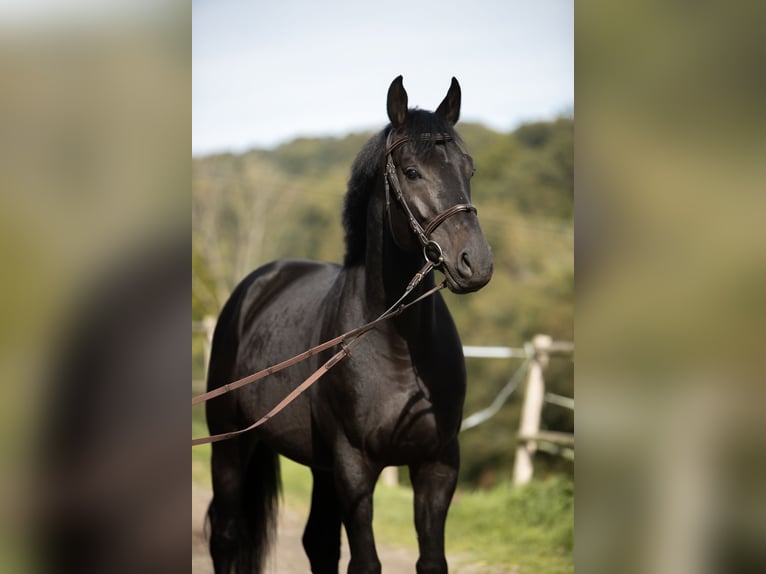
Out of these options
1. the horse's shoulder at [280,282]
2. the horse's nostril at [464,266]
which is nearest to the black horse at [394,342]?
the horse's nostril at [464,266]

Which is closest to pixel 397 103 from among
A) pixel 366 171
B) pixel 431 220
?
pixel 366 171

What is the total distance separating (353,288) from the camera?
11.3ft

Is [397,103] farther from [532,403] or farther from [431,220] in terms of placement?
[532,403]

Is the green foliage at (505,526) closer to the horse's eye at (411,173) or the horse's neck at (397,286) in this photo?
the horse's neck at (397,286)

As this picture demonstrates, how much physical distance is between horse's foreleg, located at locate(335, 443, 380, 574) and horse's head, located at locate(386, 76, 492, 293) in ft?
2.98

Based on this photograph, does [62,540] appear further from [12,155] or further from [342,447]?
[342,447]

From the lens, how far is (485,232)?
23141 mm

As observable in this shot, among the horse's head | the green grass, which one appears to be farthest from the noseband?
the green grass

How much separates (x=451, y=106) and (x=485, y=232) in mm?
20162

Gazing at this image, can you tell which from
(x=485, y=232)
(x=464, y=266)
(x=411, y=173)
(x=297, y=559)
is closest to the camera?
(x=464, y=266)

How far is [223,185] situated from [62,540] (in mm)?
28733

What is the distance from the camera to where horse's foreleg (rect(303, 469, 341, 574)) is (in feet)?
13.9

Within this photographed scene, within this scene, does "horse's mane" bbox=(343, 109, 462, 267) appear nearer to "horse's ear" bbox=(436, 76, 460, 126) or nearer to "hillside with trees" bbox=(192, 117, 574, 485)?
"horse's ear" bbox=(436, 76, 460, 126)

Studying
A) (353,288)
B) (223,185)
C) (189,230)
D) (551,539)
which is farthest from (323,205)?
(189,230)
